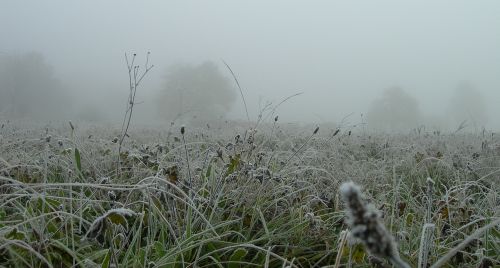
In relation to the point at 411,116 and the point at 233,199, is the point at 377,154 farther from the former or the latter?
the point at 411,116

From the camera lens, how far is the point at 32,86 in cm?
4628

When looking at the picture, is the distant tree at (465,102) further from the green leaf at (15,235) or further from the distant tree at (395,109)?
the green leaf at (15,235)

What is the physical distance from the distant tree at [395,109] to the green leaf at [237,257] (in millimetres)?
48934

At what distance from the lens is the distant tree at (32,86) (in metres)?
41.5

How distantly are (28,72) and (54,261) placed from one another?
51230mm

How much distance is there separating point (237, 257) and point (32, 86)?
51480 mm

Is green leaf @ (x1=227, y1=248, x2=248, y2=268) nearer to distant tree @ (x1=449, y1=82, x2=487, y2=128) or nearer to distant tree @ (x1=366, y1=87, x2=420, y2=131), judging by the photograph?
distant tree @ (x1=366, y1=87, x2=420, y2=131)

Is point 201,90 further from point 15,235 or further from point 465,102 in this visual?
point 15,235

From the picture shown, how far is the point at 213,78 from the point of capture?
142ft

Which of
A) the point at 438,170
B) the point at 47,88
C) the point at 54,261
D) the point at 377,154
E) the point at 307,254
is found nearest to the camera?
the point at 54,261

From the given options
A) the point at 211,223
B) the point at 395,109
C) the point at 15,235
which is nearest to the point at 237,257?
the point at 211,223

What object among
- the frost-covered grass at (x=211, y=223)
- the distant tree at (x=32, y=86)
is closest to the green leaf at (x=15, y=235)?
the frost-covered grass at (x=211, y=223)

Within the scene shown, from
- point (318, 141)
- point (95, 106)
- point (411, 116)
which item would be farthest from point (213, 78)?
point (318, 141)

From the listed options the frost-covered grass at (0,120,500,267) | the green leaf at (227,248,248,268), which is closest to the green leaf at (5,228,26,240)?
the frost-covered grass at (0,120,500,267)
